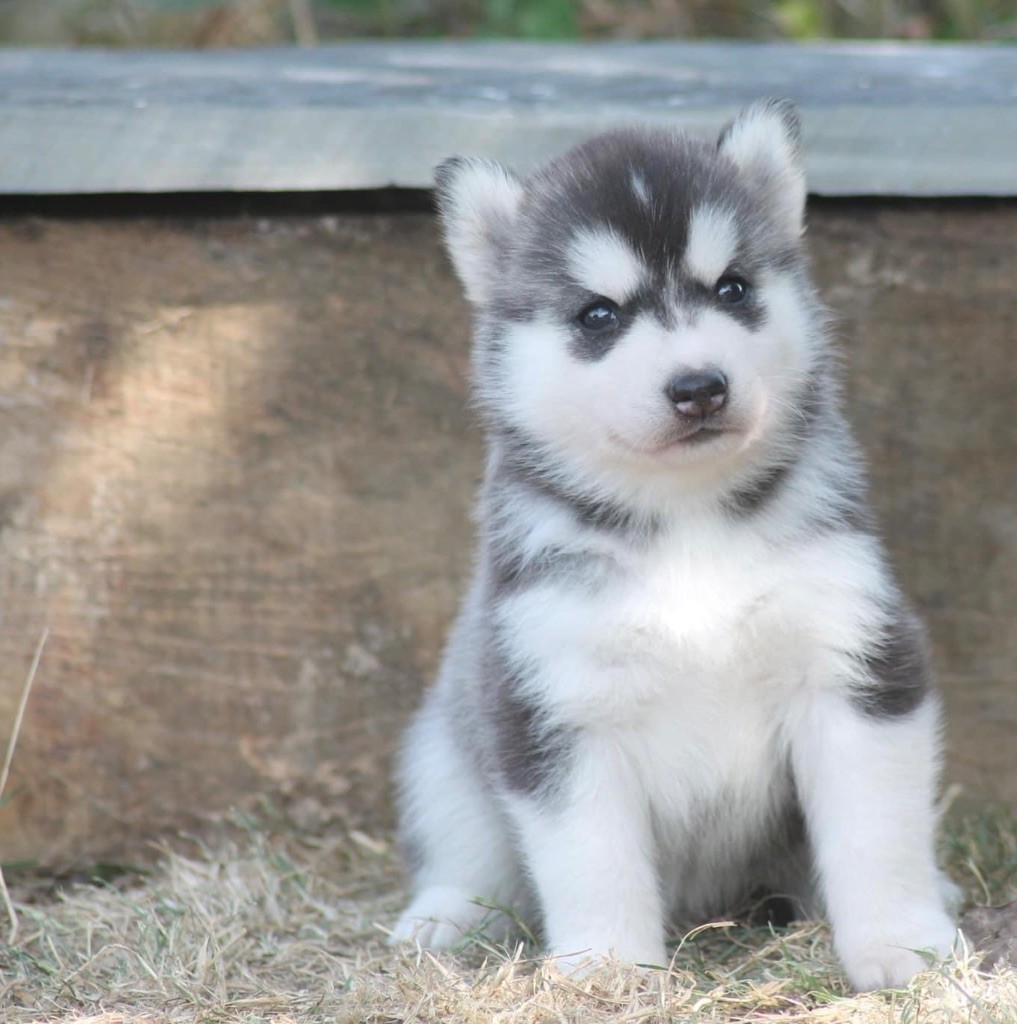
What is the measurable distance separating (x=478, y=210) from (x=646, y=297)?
619mm

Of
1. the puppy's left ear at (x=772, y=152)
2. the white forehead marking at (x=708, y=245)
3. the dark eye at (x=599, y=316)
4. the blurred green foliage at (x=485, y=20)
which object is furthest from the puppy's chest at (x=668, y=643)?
the blurred green foliage at (x=485, y=20)

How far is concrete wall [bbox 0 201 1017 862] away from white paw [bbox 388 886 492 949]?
29.9 inches

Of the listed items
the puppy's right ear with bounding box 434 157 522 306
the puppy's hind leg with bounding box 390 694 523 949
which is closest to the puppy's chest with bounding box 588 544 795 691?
the puppy's hind leg with bounding box 390 694 523 949

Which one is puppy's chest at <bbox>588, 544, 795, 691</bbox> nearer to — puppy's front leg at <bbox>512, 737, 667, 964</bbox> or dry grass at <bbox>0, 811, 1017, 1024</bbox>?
puppy's front leg at <bbox>512, 737, 667, 964</bbox>

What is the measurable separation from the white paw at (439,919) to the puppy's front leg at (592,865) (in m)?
0.50

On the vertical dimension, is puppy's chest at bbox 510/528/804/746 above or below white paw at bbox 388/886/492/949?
above

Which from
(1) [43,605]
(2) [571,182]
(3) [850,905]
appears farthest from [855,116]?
(1) [43,605]

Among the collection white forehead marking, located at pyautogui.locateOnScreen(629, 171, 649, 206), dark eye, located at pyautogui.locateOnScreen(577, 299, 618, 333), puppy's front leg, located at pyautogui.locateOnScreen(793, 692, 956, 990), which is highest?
white forehead marking, located at pyautogui.locateOnScreen(629, 171, 649, 206)

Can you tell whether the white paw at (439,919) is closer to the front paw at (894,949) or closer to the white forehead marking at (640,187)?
the front paw at (894,949)

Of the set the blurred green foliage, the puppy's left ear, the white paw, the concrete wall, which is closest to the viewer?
the puppy's left ear

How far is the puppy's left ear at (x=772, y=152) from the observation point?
3.70m

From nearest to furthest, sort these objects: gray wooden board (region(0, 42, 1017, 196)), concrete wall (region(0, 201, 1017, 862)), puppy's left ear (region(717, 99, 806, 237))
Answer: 1. puppy's left ear (region(717, 99, 806, 237))
2. gray wooden board (region(0, 42, 1017, 196))
3. concrete wall (region(0, 201, 1017, 862))

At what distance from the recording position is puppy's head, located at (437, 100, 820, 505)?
325 centimetres

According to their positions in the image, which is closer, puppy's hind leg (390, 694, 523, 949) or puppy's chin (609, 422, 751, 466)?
puppy's chin (609, 422, 751, 466)
